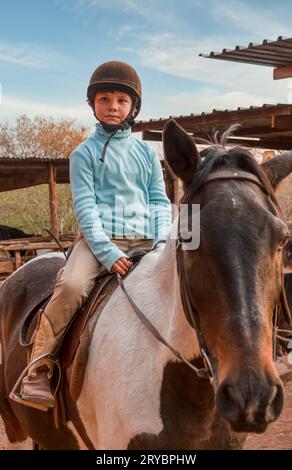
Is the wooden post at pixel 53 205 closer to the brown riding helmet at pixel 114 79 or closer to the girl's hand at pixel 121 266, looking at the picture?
A: the brown riding helmet at pixel 114 79

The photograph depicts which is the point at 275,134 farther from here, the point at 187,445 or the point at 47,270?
the point at 187,445

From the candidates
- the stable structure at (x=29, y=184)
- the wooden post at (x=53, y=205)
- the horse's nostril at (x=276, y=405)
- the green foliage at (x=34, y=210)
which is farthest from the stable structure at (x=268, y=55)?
the green foliage at (x=34, y=210)

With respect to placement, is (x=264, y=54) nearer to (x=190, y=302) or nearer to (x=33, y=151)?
(x=190, y=302)

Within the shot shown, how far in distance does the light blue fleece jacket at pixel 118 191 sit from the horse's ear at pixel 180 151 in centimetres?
80

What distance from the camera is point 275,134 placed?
9.76 meters

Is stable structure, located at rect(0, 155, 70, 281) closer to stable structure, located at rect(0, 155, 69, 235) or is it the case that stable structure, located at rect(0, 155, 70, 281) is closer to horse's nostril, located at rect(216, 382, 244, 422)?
stable structure, located at rect(0, 155, 69, 235)

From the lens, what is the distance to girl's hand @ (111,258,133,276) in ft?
9.23

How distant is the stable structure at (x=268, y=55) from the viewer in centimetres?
691

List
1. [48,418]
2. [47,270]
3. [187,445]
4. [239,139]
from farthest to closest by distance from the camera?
1. [239,139]
2. [47,270]
3. [48,418]
4. [187,445]

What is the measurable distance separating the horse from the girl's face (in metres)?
0.83

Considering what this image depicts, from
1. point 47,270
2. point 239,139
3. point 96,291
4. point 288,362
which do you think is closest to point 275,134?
point 239,139

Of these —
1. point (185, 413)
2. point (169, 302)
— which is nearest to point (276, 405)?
point (185, 413)

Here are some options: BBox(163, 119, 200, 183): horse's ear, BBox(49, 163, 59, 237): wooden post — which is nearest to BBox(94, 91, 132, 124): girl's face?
BBox(163, 119, 200, 183): horse's ear
